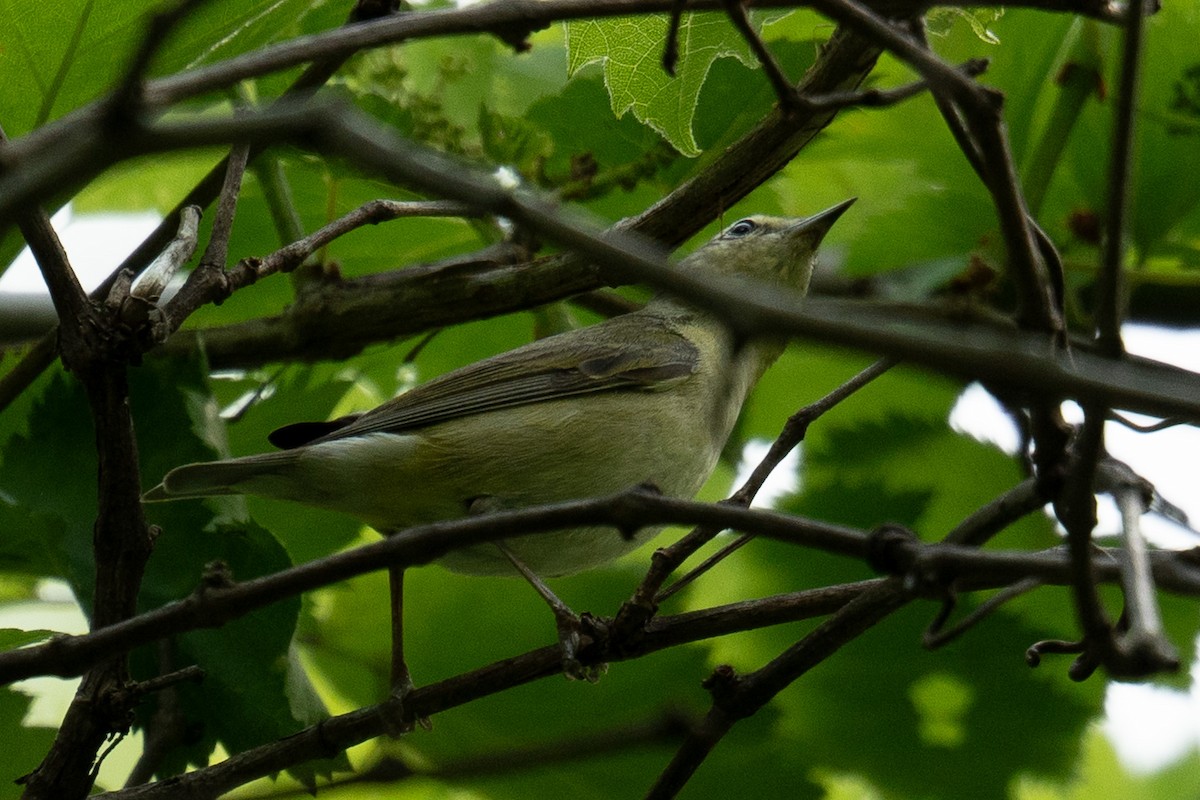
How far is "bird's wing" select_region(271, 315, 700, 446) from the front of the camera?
3.85 metres

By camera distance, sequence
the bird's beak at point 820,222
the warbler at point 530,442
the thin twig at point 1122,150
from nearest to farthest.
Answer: the thin twig at point 1122,150, the warbler at point 530,442, the bird's beak at point 820,222

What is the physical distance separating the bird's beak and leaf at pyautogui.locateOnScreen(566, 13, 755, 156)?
1.33m

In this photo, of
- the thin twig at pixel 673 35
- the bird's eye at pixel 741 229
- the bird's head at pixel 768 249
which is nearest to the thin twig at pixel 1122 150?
the thin twig at pixel 673 35

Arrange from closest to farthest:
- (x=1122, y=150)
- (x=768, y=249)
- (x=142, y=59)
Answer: (x=142, y=59)
(x=1122, y=150)
(x=768, y=249)

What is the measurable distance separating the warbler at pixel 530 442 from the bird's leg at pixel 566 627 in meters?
0.10

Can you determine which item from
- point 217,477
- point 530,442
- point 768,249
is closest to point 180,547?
point 217,477

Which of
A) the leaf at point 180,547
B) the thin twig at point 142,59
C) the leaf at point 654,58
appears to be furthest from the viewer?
the leaf at point 654,58

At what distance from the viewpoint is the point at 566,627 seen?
2922 millimetres

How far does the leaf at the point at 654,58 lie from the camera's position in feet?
9.70

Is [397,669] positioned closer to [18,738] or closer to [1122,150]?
[18,738]

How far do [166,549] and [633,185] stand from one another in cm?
164

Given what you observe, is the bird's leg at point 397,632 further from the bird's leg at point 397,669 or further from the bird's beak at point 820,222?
the bird's beak at point 820,222

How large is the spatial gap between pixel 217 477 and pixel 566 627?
35.8 inches

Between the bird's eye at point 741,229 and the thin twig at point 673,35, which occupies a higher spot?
the thin twig at point 673,35
